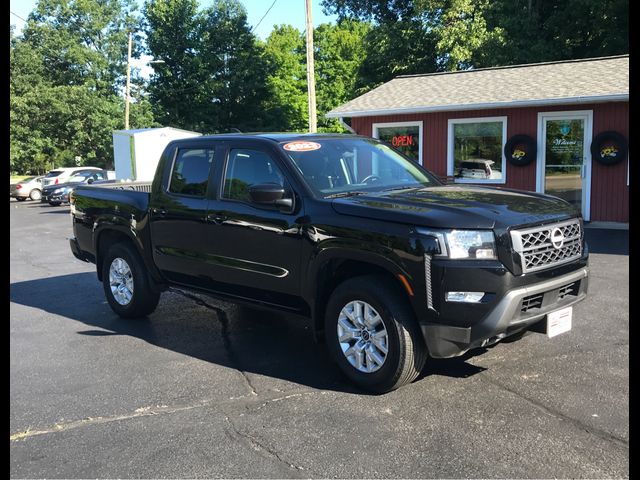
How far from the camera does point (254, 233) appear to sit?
16.5ft

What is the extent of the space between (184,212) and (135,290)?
47.7 inches

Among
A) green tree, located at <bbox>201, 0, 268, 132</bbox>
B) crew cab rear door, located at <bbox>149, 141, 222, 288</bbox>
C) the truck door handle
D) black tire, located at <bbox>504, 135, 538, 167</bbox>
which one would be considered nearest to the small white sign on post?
the truck door handle

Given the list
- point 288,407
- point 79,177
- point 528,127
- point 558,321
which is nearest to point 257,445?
point 288,407

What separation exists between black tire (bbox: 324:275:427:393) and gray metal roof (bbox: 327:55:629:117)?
10.3 m

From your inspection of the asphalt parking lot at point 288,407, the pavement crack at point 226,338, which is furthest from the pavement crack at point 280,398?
the pavement crack at point 226,338

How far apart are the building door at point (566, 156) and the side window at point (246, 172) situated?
1019cm

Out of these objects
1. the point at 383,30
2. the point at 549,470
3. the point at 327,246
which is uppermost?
the point at 383,30

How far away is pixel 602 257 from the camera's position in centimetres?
958

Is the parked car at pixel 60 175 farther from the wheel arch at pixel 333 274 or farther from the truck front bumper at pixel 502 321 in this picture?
the truck front bumper at pixel 502 321

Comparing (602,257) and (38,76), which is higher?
(38,76)

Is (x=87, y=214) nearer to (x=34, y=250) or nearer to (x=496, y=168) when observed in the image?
(x=34, y=250)

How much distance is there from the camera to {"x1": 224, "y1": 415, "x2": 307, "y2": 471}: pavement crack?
11.1 ft

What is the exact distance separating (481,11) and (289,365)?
24.7 metres
